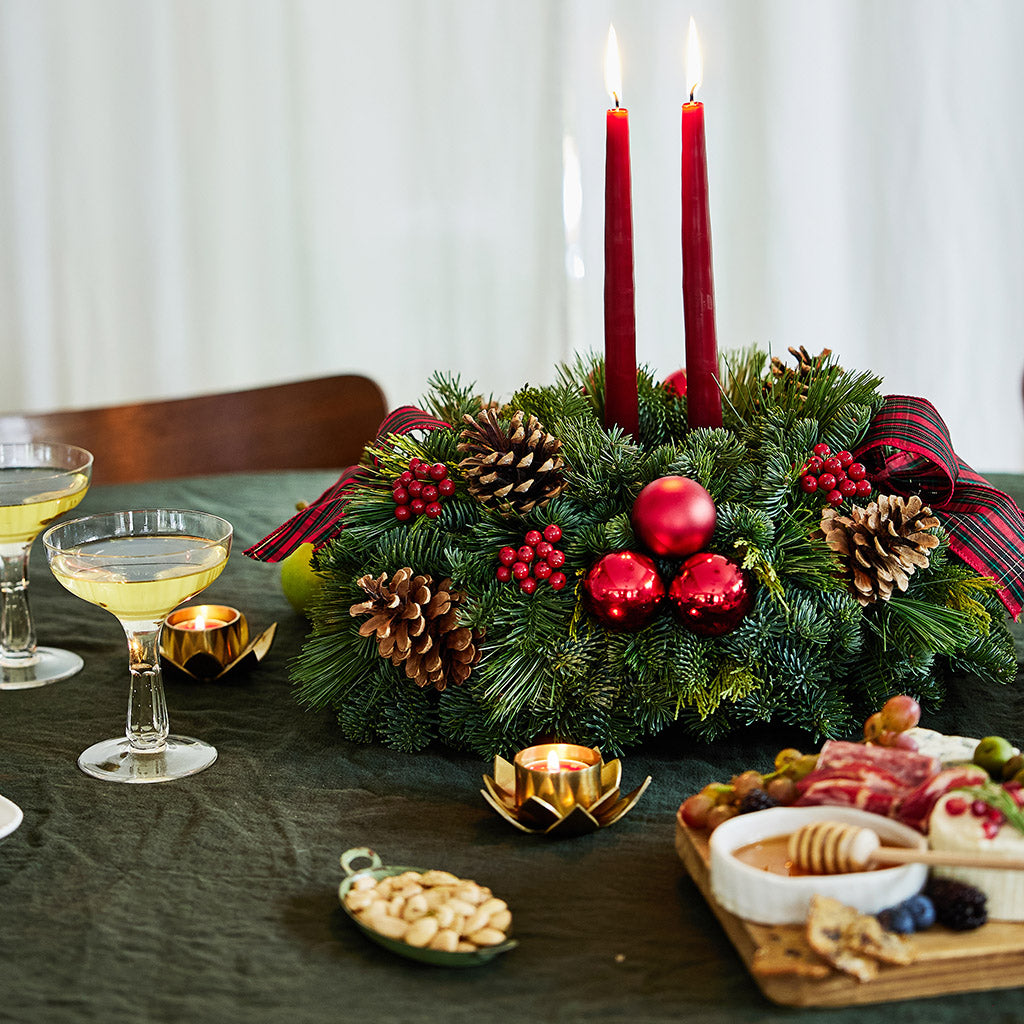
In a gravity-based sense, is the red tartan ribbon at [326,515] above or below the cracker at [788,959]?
above

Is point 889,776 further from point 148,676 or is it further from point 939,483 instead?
point 148,676

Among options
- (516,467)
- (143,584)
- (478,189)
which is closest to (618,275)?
(516,467)

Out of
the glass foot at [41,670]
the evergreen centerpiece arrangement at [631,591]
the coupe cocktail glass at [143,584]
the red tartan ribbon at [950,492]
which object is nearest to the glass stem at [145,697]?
the coupe cocktail glass at [143,584]

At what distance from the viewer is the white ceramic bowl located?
0.57 meters

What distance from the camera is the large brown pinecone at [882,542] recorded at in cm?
80

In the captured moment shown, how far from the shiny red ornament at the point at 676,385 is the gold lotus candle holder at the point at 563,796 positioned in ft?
1.11

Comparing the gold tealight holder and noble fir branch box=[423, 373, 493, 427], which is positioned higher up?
noble fir branch box=[423, 373, 493, 427]

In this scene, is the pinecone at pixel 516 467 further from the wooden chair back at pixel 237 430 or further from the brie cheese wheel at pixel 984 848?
the wooden chair back at pixel 237 430

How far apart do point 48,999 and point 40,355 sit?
2.68 meters

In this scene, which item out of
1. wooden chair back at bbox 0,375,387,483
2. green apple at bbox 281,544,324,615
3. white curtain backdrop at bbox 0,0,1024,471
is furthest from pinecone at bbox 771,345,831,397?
white curtain backdrop at bbox 0,0,1024,471

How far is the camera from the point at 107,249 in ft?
9.89

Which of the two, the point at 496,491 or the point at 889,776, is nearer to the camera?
the point at 889,776

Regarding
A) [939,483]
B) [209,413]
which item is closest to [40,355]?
[209,413]

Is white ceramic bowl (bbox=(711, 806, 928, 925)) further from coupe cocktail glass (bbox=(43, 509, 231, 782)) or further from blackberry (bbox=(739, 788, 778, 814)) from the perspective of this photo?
coupe cocktail glass (bbox=(43, 509, 231, 782))
